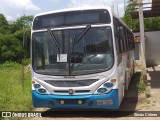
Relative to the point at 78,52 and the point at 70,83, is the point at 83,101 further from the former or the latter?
the point at 78,52

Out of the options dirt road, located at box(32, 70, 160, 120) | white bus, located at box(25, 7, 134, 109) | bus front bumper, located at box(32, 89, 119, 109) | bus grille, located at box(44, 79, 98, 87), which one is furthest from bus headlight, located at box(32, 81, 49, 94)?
dirt road, located at box(32, 70, 160, 120)

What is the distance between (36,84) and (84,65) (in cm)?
148

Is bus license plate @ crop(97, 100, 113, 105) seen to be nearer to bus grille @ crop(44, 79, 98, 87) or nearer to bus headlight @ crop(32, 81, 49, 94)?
bus grille @ crop(44, 79, 98, 87)

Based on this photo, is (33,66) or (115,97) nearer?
(115,97)

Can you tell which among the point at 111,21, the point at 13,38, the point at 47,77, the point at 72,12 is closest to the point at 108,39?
the point at 111,21

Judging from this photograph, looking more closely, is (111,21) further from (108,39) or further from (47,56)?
(47,56)

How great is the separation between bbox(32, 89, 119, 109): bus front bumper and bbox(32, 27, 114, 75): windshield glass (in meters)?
0.64

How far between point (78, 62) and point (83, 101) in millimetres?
1035

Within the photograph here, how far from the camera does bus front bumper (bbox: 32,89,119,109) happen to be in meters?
8.41

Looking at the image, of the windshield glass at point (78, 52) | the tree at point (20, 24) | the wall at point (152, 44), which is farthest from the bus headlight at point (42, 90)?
the tree at point (20, 24)

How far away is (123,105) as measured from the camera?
10461mm

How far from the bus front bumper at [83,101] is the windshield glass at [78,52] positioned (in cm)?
64

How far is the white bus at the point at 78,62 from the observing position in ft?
27.8

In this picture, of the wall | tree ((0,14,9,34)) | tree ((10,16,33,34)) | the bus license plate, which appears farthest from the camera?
tree ((10,16,33,34))
